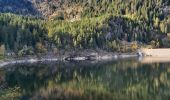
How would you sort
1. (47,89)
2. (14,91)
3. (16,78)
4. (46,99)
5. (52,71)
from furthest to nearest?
1. (52,71)
2. (16,78)
3. (47,89)
4. (14,91)
5. (46,99)

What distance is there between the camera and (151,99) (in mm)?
111562

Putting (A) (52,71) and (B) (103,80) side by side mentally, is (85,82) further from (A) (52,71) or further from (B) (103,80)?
(A) (52,71)

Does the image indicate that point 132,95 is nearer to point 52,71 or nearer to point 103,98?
point 103,98

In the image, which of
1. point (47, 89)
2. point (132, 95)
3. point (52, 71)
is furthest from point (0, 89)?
point (52, 71)

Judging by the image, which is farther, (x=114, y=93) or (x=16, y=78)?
(x=16, y=78)

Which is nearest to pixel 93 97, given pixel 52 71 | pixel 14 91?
pixel 14 91

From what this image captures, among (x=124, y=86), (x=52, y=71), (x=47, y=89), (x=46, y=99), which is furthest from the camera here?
(x=52, y=71)

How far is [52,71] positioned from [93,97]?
69.8 metres

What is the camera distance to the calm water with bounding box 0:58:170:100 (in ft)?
373

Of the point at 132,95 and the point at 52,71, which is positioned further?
the point at 52,71

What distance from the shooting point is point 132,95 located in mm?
118250

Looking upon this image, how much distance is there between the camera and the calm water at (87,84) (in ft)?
373

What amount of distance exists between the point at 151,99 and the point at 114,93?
42.5 ft

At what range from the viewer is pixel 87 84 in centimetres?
13988
